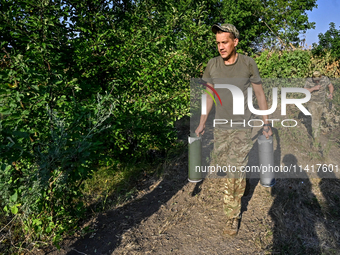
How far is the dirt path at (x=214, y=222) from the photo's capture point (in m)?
3.05

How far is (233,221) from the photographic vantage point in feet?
10.7

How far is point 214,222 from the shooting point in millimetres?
3537

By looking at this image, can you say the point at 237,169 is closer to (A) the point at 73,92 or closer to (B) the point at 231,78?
(B) the point at 231,78

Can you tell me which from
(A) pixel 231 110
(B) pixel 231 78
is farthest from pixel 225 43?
(A) pixel 231 110

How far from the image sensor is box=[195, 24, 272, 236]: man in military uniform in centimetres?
310

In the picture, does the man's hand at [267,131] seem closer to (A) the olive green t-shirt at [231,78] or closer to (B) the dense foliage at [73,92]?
(A) the olive green t-shirt at [231,78]

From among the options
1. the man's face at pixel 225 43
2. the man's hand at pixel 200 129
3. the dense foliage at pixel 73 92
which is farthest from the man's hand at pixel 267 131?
the dense foliage at pixel 73 92

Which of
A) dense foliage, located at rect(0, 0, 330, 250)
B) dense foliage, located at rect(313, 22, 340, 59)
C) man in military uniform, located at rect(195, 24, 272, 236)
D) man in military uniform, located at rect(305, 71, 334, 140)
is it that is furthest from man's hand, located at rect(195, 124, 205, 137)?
dense foliage, located at rect(313, 22, 340, 59)

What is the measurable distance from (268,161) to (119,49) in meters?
2.66

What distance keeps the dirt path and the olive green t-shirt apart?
1.32 meters

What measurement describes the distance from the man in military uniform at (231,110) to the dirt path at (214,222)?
12.0 inches

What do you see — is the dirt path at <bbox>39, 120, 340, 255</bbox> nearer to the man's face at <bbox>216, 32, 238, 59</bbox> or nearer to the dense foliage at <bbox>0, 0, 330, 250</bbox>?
the dense foliage at <bbox>0, 0, 330, 250</bbox>

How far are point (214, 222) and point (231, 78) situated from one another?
191 centimetres

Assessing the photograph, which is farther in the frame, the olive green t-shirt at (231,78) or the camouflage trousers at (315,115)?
the camouflage trousers at (315,115)
